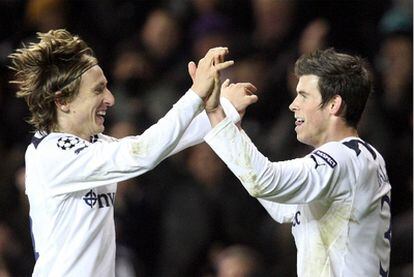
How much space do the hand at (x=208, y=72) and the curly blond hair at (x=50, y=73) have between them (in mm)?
490

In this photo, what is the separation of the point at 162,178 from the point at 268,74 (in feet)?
2.94

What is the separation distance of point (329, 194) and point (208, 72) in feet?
1.96

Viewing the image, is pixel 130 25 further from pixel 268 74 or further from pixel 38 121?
pixel 38 121

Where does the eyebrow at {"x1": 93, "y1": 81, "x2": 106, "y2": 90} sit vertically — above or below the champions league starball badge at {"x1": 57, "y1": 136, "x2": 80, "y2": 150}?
above

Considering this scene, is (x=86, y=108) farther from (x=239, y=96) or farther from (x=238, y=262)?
(x=238, y=262)

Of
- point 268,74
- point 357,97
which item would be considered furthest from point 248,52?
point 357,97

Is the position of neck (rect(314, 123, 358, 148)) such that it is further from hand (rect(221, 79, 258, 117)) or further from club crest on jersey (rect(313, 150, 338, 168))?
hand (rect(221, 79, 258, 117))

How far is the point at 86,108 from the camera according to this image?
3459mm

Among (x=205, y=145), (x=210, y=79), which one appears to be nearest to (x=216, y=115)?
(x=210, y=79)

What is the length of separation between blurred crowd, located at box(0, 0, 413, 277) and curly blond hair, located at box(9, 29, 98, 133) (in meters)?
2.07

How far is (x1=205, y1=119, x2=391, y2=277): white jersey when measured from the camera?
3.10 metres

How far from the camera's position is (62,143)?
11.0 feet

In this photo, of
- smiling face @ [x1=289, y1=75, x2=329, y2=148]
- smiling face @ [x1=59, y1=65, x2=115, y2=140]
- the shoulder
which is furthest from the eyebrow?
the shoulder

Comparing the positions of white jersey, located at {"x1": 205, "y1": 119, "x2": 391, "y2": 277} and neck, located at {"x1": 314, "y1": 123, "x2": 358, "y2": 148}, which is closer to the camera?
white jersey, located at {"x1": 205, "y1": 119, "x2": 391, "y2": 277}
